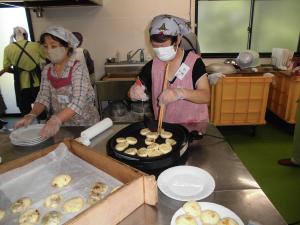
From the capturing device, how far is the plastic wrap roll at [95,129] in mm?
1332

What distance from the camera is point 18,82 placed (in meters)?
3.26

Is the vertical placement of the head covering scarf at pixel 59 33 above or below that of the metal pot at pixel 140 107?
above

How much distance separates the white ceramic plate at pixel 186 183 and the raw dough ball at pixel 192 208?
0.16 ft

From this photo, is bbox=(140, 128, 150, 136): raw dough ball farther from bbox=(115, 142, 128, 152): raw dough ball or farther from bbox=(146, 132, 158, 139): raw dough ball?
bbox=(115, 142, 128, 152): raw dough ball

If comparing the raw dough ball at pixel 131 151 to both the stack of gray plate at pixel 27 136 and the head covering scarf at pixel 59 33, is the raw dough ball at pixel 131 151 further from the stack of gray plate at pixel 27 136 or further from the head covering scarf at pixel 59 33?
the head covering scarf at pixel 59 33

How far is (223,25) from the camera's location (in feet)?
11.8

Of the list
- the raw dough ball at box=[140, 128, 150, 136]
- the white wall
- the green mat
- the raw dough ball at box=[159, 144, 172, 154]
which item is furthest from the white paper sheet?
the white wall

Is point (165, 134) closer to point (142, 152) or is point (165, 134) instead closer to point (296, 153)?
point (142, 152)

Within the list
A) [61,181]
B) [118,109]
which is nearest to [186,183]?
[61,181]

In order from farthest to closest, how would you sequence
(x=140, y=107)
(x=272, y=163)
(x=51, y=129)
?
(x=140, y=107) < (x=272, y=163) < (x=51, y=129)

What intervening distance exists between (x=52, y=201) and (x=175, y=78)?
976mm

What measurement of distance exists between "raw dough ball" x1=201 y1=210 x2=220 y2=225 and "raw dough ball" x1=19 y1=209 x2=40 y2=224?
1.81ft

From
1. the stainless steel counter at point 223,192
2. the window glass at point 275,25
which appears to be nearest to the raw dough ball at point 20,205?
the stainless steel counter at point 223,192

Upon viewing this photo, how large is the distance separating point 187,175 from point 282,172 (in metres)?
1.91
